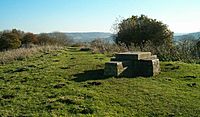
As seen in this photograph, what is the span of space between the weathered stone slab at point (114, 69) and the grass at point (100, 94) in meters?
0.43

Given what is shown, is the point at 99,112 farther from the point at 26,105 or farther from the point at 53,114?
the point at 26,105

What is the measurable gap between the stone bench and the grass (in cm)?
43

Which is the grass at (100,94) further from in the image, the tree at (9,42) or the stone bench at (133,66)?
the tree at (9,42)

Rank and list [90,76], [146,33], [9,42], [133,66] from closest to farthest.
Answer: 1. [90,76]
2. [133,66]
3. [146,33]
4. [9,42]

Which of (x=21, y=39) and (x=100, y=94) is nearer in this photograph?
(x=100, y=94)

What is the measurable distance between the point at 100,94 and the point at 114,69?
9.21 ft

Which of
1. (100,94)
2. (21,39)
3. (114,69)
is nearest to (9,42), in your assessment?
(21,39)

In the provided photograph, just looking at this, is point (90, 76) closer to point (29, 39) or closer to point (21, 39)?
point (29, 39)

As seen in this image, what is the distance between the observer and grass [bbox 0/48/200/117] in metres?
8.53

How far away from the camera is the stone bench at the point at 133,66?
12.8m

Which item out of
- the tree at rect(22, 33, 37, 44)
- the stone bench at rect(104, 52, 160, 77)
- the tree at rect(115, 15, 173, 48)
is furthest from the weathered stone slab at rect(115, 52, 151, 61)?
the tree at rect(22, 33, 37, 44)

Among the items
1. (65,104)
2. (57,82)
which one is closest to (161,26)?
(57,82)

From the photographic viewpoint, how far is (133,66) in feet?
44.2

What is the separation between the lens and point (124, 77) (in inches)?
497
